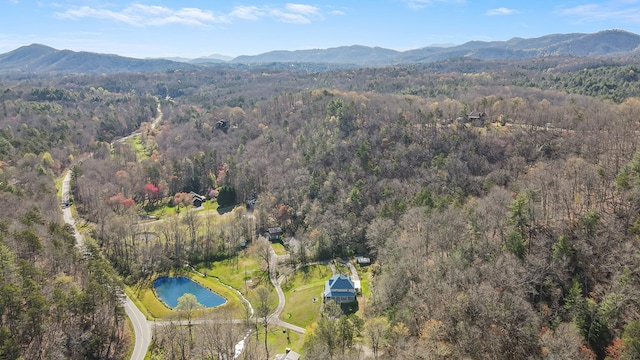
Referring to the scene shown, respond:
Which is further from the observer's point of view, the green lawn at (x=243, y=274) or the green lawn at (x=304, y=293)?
the green lawn at (x=243, y=274)

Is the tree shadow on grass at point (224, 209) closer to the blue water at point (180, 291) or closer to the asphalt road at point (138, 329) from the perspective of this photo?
the blue water at point (180, 291)

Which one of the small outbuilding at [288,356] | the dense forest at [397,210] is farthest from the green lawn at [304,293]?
the small outbuilding at [288,356]

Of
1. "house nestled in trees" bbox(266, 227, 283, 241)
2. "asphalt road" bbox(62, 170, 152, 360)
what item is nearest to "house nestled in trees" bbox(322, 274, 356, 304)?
"asphalt road" bbox(62, 170, 152, 360)

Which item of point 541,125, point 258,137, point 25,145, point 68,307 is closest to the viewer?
point 68,307

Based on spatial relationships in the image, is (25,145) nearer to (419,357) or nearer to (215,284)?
(215,284)

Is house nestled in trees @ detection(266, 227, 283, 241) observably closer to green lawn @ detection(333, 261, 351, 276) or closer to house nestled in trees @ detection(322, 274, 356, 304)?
green lawn @ detection(333, 261, 351, 276)

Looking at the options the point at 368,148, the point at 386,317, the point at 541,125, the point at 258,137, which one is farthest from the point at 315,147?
the point at 386,317

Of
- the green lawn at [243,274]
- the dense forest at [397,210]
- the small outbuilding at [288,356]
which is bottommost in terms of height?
the green lawn at [243,274]
